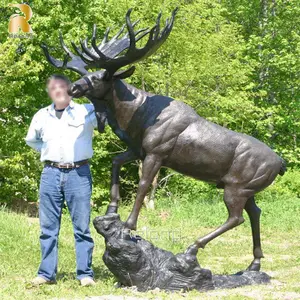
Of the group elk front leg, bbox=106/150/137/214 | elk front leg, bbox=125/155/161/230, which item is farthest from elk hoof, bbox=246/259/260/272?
elk front leg, bbox=106/150/137/214

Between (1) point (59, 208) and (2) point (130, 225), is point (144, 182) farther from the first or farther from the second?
(1) point (59, 208)

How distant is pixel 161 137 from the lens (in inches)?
243

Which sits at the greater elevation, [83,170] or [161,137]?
[161,137]

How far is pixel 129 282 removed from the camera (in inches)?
242

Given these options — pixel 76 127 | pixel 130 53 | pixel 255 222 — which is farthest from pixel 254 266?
pixel 130 53

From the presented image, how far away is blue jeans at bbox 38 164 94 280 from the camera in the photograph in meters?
6.16

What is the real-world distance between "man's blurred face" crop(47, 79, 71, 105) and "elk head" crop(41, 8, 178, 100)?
10 centimetres

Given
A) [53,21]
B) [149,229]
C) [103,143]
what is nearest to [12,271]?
[149,229]

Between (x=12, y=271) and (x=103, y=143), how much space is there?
35.7 feet

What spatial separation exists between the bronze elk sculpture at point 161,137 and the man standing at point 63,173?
0.19 metres

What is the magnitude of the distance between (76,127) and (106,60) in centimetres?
75

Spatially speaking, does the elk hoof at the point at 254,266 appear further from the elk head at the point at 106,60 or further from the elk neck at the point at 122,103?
the elk head at the point at 106,60

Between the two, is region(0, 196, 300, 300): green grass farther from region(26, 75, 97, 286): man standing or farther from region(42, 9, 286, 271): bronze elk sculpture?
region(42, 9, 286, 271): bronze elk sculpture

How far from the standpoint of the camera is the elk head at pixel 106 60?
596 centimetres
